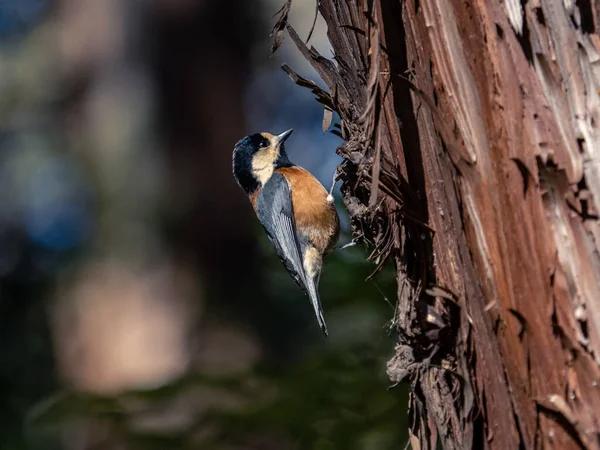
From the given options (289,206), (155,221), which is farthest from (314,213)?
(155,221)

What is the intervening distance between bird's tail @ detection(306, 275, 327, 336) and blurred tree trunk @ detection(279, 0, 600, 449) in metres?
1.73

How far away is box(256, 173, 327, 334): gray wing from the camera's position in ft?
14.0

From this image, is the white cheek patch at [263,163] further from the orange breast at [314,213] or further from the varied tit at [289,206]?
the orange breast at [314,213]

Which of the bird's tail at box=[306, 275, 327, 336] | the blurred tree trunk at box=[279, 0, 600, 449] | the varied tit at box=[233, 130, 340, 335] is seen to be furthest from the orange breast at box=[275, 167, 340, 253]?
the blurred tree trunk at box=[279, 0, 600, 449]

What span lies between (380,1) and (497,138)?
19.5 inches

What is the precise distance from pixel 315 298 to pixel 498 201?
233 centimetres

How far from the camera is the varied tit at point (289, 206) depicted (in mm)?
4230

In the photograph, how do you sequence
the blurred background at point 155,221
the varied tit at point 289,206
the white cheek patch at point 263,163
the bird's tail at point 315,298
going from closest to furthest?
1. the bird's tail at point 315,298
2. the varied tit at point 289,206
3. the white cheek patch at point 263,163
4. the blurred background at point 155,221

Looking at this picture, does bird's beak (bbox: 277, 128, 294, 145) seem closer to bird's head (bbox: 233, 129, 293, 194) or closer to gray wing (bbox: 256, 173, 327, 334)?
bird's head (bbox: 233, 129, 293, 194)

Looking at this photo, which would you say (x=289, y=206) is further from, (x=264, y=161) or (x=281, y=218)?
(x=264, y=161)

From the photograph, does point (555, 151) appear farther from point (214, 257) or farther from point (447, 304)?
point (214, 257)

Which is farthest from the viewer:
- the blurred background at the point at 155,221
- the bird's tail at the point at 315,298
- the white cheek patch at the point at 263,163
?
the blurred background at the point at 155,221

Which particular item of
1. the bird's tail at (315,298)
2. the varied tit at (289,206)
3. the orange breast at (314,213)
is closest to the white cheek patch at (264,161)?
the varied tit at (289,206)

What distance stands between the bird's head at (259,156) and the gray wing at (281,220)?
16 cm
